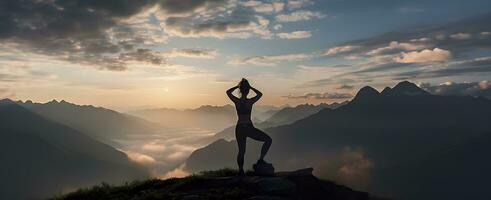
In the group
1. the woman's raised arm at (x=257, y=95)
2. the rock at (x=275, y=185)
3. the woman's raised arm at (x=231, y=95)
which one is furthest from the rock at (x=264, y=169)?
the woman's raised arm at (x=231, y=95)

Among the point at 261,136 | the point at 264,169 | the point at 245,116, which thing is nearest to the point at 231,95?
the point at 245,116

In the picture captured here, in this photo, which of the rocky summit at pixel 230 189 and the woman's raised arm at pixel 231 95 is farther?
the woman's raised arm at pixel 231 95

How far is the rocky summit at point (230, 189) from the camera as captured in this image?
15.3 meters

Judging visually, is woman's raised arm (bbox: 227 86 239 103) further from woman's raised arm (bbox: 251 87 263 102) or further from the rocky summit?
the rocky summit

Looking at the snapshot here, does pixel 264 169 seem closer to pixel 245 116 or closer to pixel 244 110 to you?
pixel 245 116

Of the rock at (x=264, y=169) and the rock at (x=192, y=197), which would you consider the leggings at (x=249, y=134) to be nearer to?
the rock at (x=264, y=169)

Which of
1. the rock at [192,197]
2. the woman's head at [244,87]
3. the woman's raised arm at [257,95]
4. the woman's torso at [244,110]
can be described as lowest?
the rock at [192,197]

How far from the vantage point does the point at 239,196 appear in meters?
15.0

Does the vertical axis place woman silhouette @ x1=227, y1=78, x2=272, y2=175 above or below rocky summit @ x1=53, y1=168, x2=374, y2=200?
above

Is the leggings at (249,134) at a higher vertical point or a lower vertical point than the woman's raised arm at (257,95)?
lower

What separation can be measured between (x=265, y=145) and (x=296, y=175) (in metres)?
1.82

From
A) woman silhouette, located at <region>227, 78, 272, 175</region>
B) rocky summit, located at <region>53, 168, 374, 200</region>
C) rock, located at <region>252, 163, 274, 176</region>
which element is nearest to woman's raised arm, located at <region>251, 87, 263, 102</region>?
woman silhouette, located at <region>227, 78, 272, 175</region>

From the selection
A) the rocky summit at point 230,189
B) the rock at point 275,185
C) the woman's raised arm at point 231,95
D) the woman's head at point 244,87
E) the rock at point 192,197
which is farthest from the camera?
the woman's raised arm at point 231,95

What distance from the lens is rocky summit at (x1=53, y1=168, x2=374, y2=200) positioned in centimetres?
1531
